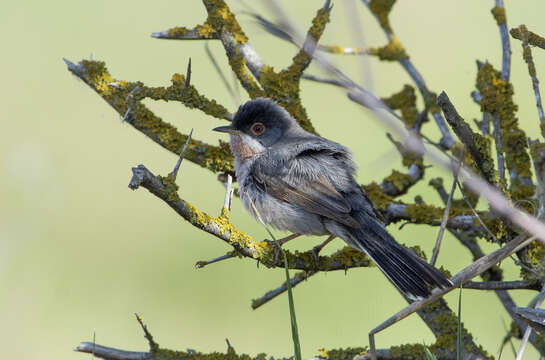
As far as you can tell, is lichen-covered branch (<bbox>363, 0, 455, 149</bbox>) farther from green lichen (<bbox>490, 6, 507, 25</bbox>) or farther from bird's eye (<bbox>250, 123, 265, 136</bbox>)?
bird's eye (<bbox>250, 123, 265, 136</bbox>)

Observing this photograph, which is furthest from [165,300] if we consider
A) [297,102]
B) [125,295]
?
[297,102]

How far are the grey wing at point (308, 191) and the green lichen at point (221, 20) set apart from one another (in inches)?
32.1

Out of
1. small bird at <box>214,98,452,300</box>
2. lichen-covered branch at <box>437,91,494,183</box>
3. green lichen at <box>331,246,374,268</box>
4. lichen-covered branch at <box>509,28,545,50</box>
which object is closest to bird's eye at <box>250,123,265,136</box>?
small bird at <box>214,98,452,300</box>

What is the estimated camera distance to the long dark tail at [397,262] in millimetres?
3084

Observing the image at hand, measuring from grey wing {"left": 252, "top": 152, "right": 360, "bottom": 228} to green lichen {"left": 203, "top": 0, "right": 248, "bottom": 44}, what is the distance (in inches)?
32.1

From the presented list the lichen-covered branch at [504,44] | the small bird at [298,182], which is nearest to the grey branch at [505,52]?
the lichen-covered branch at [504,44]

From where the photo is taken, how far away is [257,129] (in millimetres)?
4457

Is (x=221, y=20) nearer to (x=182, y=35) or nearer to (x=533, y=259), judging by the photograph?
(x=182, y=35)

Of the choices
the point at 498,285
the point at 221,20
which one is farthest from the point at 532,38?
the point at 221,20

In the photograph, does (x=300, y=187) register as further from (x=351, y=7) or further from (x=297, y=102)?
(x=351, y=7)

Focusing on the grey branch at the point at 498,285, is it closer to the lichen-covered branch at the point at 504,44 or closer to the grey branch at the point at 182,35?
the lichen-covered branch at the point at 504,44

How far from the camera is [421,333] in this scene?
647cm

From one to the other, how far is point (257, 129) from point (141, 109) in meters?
0.88

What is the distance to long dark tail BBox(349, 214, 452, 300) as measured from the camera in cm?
308
